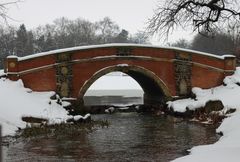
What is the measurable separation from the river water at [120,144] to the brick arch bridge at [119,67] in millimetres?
5124

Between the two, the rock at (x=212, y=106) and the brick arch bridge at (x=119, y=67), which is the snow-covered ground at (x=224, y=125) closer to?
the rock at (x=212, y=106)

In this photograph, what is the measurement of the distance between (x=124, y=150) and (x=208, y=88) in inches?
588

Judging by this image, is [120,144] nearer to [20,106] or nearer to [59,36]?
[20,106]

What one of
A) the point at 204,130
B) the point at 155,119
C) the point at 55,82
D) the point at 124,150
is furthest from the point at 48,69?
the point at 124,150

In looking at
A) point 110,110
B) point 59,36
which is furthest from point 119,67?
point 59,36

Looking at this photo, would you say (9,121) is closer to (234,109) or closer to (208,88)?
(234,109)

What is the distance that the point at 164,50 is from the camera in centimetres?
2695

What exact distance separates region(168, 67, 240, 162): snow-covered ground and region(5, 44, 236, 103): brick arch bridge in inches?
36.2

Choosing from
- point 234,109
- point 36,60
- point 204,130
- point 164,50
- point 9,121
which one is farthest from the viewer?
point 164,50

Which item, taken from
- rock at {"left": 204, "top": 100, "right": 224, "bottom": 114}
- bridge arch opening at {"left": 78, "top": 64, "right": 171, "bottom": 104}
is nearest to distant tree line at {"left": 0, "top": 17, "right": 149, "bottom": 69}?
bridge arch opening at {"left": 78, "top": 64, "right": 171, "bottom": 104}

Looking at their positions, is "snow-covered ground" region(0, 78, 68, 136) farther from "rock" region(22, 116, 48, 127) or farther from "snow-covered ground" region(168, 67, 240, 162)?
"snow-covered ground" region(168, 67, 240, 162)

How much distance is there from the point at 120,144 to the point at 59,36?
225 ft

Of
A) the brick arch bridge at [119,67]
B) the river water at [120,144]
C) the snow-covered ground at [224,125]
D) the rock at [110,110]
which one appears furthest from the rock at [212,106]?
the rock at [110,110]

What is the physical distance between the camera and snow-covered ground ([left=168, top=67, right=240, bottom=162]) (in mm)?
10789
